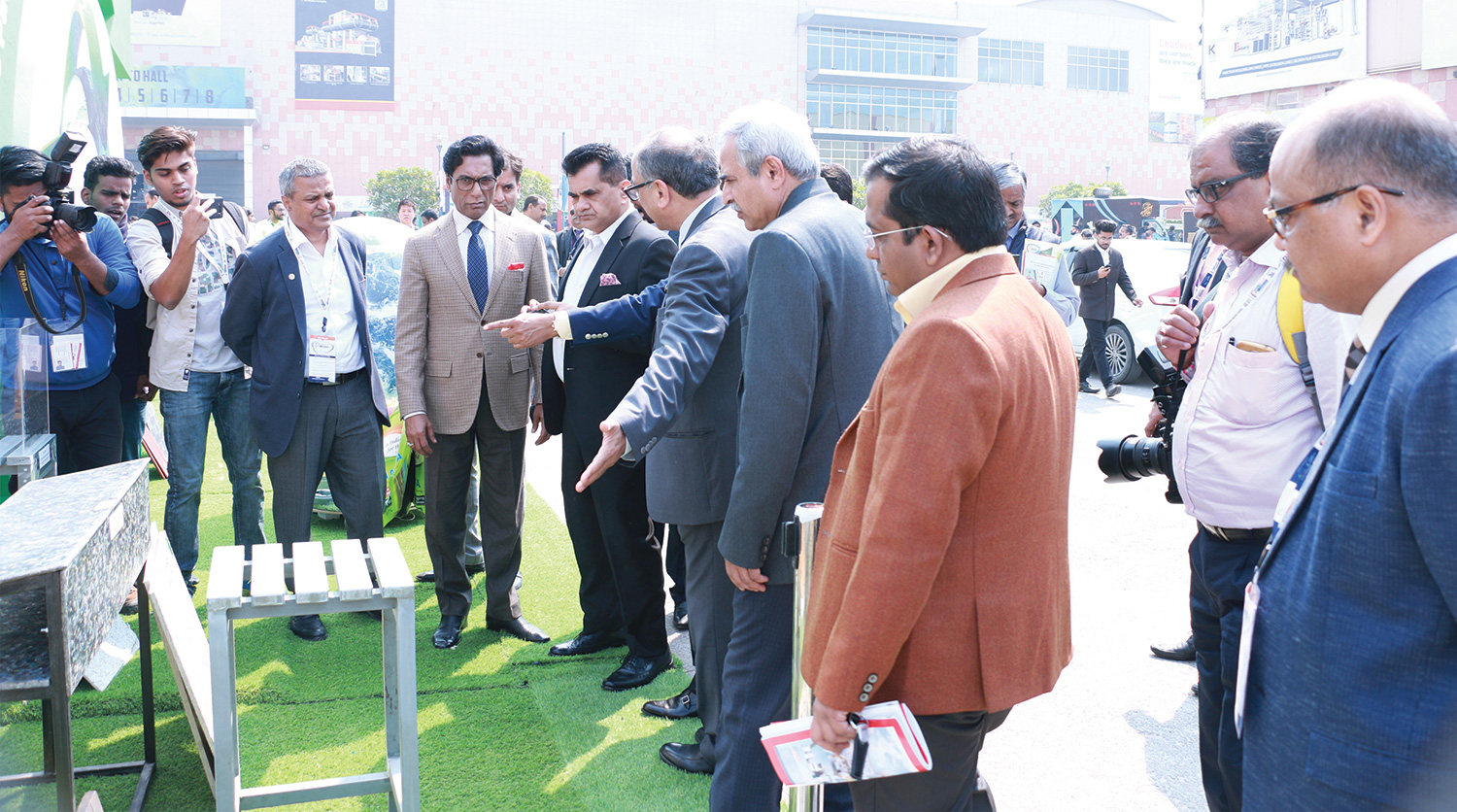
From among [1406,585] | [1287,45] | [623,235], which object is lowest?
[1406,585]

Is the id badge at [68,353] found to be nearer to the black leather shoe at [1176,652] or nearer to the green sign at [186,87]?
the black leather shoe at [1176,652]

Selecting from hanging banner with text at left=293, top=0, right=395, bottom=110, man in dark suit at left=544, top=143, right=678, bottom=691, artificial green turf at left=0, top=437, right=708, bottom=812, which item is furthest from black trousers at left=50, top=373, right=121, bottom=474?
hanging banner with text at left=293, top=0, right=395, bottom=110

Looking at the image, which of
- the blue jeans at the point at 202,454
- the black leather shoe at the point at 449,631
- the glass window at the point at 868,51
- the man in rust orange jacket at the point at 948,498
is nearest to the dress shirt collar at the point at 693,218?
the man in rust orange jacket at the point at 948,498

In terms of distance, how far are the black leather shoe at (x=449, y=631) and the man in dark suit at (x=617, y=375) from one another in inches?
31.0

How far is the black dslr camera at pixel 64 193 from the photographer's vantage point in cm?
390

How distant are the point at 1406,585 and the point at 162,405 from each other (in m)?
4.90

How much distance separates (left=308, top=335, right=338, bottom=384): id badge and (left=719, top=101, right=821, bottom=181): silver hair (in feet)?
7.91

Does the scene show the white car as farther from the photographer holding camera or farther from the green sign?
the green sign

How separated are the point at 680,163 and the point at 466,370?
1.46 metres

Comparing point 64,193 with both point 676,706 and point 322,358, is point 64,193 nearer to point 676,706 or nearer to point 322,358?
point 322,358

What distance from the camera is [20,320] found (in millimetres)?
3982

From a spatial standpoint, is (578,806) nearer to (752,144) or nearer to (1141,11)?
(752,144)

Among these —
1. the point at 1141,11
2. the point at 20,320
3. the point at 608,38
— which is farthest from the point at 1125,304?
the point at 1141,11

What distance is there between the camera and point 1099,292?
10820 mm
